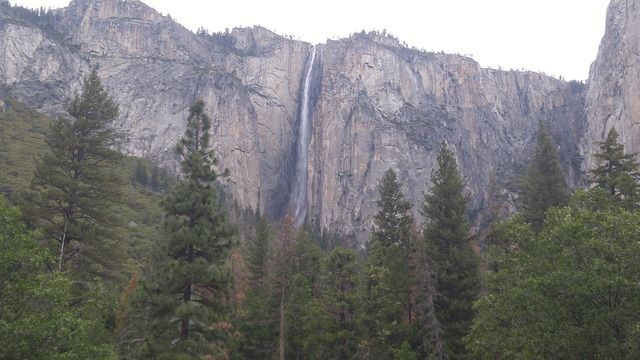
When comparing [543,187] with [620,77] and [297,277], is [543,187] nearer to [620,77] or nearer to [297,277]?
[297,277]

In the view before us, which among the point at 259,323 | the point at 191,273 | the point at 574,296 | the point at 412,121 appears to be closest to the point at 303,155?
the point at 412,121

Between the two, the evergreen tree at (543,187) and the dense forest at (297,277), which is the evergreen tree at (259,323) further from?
the evergreen tree at (543,187)

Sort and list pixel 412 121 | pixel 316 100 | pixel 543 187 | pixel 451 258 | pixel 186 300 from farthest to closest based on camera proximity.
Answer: pixel 316 100 → pixel 412 121 → pixel 543 187 → pixel 451 258 → pixel 186 300

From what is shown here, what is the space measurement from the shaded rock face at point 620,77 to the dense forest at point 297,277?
212ft

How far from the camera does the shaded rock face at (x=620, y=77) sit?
278 feet

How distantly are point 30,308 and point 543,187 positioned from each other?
109ft

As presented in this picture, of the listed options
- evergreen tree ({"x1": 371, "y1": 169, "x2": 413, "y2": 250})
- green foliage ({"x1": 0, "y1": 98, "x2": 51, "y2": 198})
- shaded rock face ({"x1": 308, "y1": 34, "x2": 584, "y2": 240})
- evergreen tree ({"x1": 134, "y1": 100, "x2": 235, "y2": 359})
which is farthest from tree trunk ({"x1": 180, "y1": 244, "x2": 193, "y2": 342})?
shaded rock face ({"x1": 308, "y1": 34, "x2": 584, "y2": 240})

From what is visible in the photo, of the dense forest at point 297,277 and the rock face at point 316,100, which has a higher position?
the rock face at point 316,100

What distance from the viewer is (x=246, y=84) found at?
14188 centimetres

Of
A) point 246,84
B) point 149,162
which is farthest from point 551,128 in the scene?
point 149,162

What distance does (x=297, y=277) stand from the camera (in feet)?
94.5

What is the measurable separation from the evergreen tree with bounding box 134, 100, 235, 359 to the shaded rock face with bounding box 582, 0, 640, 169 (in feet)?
285

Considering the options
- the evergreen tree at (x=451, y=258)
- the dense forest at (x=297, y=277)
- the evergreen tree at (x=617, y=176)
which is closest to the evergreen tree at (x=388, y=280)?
the dense forest at (x=297, y=277)

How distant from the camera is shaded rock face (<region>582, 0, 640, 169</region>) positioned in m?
84.8
